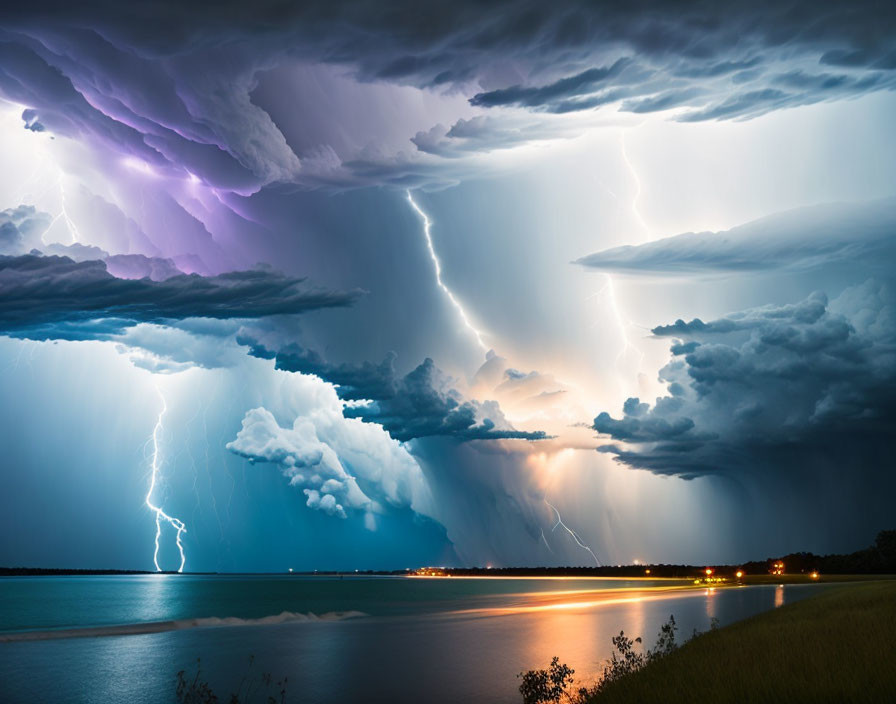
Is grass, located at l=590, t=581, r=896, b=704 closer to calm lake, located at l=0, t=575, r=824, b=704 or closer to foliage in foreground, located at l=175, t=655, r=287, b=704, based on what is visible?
calm lake, located at l=0, t=575, r=824, b=704

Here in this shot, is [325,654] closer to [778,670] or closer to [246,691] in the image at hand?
[246,691]

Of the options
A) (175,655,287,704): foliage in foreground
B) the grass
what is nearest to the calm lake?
(175,655,287,704): foliage in foreground

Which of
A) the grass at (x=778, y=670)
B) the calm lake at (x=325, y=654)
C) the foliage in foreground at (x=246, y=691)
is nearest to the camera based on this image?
the grass at (x=778, y=670)

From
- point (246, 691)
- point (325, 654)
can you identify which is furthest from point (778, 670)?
point (325, 654)

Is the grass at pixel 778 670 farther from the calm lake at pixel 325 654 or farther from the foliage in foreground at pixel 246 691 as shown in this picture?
the foliage in foreground at pixel 246 691

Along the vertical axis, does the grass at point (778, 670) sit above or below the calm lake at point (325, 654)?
above

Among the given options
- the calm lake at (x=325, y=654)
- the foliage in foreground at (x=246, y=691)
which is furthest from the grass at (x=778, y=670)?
the foliage in foreground at (x=246, y=691)

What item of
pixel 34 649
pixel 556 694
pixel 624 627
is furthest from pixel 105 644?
pixel 556 694

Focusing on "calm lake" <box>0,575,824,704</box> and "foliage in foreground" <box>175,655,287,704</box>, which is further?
"calm lake" <box>0,575,824,704</box>

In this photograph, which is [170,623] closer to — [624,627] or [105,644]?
[105,644]

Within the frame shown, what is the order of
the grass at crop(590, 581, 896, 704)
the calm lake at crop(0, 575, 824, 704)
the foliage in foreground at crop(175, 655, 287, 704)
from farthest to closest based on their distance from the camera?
the calm lake at crop(0, 575, 824, 704), the foliage in foreground at crop(175, 655, 287, 704), the grass at crop(590, 581, 896, 704)

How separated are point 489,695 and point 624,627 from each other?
31380mm

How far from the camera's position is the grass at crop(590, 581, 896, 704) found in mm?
17719

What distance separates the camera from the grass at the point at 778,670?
17.7 meters
